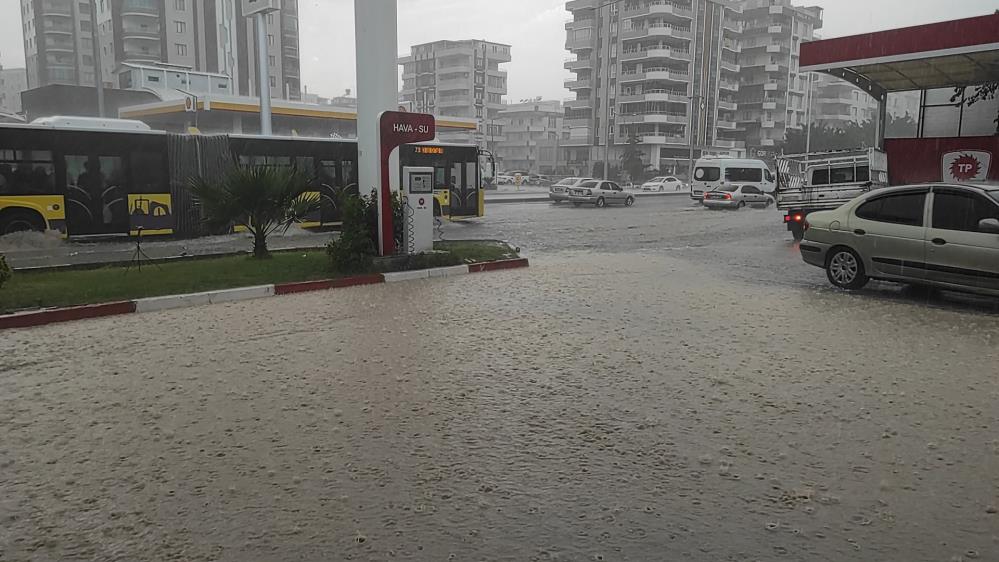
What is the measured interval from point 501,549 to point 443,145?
22.4 m

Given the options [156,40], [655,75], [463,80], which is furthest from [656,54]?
[156,40]

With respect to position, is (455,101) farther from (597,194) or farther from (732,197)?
(732,197)

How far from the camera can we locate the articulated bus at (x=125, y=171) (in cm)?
1670

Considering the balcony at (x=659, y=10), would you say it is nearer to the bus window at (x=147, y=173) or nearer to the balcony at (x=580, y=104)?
the balcony at (x=580, y=104)

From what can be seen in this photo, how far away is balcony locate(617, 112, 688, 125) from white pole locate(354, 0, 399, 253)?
72.5 m

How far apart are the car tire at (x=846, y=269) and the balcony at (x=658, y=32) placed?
79.4 m

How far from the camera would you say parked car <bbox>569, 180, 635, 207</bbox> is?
38.8 m

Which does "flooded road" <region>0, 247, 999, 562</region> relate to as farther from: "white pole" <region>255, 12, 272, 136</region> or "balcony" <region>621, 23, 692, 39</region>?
"balcony" <region>621, 23, 692, 39</region>

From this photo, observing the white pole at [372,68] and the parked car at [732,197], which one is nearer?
the white pole at [372,68]

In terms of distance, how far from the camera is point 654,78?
8525cm

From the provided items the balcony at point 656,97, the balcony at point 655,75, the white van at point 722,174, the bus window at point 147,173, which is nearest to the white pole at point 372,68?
A: the bus window at point 147,173

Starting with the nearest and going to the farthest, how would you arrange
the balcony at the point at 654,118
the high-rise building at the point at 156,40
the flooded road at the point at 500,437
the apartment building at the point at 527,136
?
the flooded road at the point at 500,437, the balcony at the point at 654,118, the high-rise building at the point at 156,40, the apartment building at the point at 527,136

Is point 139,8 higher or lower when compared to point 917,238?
higher

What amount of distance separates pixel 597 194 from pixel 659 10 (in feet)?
179
